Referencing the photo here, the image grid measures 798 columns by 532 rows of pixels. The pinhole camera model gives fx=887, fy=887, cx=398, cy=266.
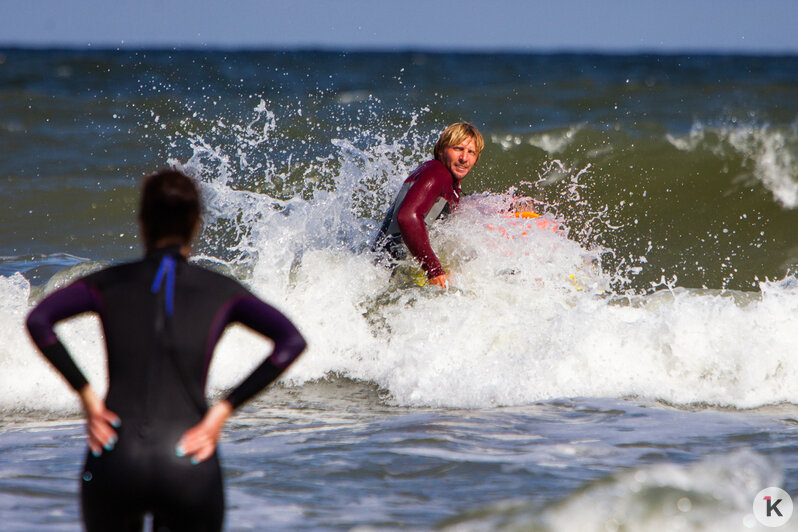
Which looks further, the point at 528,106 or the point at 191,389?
the point at 528,106

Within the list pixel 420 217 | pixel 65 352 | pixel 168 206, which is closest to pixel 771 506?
pixel 168 206

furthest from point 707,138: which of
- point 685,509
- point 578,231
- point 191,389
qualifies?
point 191,389

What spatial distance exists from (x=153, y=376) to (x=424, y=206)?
138 inches

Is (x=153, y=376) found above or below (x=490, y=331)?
above

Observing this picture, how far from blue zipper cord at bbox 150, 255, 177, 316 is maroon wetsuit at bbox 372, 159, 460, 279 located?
3.30 m

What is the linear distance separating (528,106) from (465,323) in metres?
14.0

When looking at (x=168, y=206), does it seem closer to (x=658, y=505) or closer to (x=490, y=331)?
(x=658, y=505)

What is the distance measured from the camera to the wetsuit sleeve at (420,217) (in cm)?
559

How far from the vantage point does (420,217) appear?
563cm

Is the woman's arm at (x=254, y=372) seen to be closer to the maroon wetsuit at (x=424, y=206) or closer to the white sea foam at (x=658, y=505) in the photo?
the white sea foam at (x=658, y=505)

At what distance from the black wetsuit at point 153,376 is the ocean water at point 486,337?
3.56 feet

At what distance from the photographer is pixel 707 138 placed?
13.6 meters

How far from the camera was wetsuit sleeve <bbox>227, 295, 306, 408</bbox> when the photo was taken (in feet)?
7.70

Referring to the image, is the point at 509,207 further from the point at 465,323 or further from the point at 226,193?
the point at 226,193
